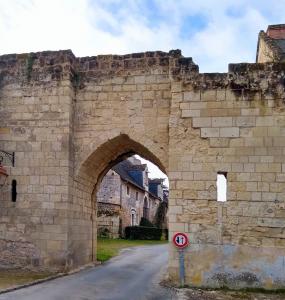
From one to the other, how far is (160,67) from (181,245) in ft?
13.7

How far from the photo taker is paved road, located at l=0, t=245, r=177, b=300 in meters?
7.82

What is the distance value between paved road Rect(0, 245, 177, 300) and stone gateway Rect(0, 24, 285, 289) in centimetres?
74

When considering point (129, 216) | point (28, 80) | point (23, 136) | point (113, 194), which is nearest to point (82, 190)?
point (23, 136)

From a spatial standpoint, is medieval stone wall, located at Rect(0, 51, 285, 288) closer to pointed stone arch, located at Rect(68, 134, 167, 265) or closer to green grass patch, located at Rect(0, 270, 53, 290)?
pointed stone arch, located at Rect(68, 134, 167, 265)

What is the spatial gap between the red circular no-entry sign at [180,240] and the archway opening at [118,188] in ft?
6.22

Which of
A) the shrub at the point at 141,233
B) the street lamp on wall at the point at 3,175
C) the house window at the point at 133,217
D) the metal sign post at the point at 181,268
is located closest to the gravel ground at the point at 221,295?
the metal sign post at the point at 181,268

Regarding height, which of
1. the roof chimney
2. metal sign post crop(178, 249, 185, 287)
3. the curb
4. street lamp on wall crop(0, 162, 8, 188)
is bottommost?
the curb

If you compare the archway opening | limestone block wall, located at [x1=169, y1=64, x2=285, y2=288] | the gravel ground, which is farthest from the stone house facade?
the gravel ground

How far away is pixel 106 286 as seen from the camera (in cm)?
911

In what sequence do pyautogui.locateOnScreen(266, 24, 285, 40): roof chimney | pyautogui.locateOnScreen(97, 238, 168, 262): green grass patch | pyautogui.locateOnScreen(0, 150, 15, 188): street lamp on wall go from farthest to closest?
pyautogui.locateOnScreen(266, 24, 285, 40): roof chimney, pyautogui.locateOnScreen(97, 238, 168, 262): green grass patch, pyautogui.locateOnScreen(0, 150, 15, 188): street lamp on wall

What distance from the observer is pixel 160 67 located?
1102 centimetres

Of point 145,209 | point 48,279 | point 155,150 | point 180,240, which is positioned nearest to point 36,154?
point 155,150

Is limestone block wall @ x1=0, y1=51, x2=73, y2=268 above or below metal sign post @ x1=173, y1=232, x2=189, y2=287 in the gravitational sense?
above

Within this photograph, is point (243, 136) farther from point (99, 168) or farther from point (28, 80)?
point (28, 80)
